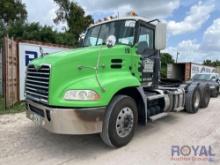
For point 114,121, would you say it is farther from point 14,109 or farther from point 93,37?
point 14,109

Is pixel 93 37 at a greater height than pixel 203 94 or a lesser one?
greater

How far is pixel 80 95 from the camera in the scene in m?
4.12

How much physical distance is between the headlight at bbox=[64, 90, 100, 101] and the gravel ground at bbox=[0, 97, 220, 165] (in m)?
1.11

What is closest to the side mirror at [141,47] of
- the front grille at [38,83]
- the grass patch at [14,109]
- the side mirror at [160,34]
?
the side mirror at [160,34]

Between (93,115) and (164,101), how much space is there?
262 centimetres

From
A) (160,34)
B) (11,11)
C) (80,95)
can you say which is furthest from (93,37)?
(11,11)

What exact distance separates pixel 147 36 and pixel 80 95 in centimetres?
265

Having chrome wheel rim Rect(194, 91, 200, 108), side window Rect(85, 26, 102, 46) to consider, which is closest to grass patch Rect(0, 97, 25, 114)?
side window Rect(85, 26, 102, 46)

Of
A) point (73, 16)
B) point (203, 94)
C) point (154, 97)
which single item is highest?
point (73, 16)

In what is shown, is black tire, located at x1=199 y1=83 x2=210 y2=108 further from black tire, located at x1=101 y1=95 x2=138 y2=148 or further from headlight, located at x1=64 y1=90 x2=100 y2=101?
headlight, located at x1=64 y1=90 x2=100 y2=101

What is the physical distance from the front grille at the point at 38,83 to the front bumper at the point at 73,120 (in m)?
0.27

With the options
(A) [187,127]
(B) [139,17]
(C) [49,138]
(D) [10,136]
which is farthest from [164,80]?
(D) [10,136]

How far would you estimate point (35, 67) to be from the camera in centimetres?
468

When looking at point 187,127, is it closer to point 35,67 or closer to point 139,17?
point 139,17
